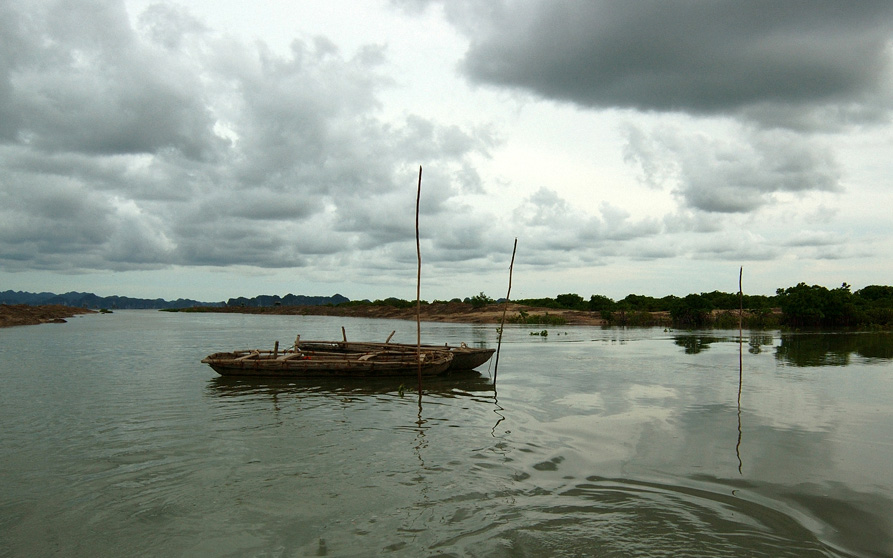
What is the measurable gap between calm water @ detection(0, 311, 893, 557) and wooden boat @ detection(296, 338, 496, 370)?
2494 mm

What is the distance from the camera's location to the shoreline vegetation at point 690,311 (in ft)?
186

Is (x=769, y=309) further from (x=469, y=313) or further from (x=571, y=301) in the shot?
(x=469, y=313)

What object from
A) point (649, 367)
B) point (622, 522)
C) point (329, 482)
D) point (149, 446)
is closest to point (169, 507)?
point (329, 482)

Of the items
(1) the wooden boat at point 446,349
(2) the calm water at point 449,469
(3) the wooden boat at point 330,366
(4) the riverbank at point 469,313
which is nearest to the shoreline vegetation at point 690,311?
(4) the riverbank at point 469,313

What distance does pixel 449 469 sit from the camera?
10328 millimetres

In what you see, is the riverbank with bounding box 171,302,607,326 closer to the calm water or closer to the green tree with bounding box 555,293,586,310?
the green tree with bounding box 555,293,586,310

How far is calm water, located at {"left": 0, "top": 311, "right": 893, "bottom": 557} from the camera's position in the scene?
7355 mm

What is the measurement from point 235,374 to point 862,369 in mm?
27745

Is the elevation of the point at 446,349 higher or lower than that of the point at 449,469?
higher

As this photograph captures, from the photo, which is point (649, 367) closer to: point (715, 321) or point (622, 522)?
point (622, 522)

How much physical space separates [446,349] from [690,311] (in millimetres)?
51855

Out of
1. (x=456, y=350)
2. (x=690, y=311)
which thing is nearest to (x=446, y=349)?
(x=456, y=350)

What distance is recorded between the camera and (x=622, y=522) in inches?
305

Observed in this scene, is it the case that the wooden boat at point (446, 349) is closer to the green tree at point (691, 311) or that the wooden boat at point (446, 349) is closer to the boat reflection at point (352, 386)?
the boat reflection at point (352, 386)
